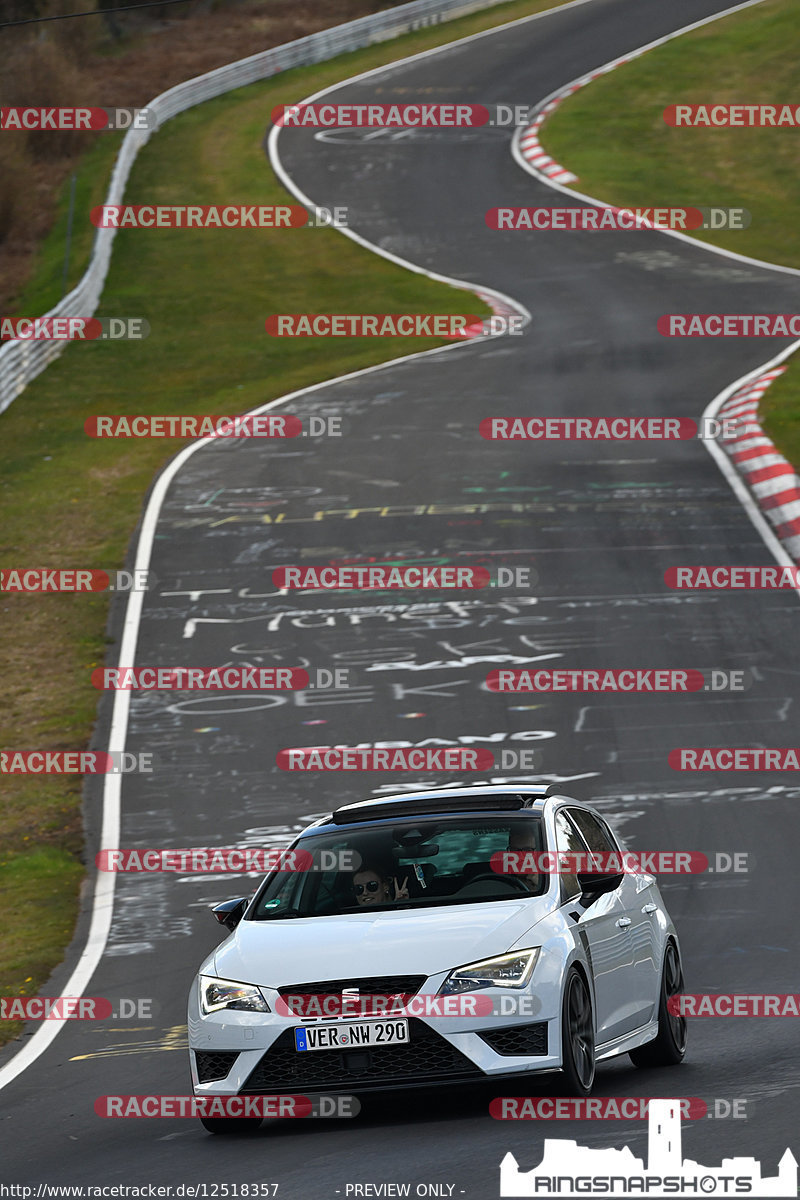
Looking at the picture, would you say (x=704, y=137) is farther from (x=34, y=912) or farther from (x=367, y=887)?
(x=367, y=887)

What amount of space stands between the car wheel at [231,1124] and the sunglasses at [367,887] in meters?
1.18

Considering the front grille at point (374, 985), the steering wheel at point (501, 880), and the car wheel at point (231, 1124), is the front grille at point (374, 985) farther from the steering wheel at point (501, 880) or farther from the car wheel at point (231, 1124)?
the steering wheel at point (501, 880)

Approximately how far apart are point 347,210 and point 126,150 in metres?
7.25

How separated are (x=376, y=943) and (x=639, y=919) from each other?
1839mm

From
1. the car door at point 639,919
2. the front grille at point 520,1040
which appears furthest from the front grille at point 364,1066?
the car door at point 639,919

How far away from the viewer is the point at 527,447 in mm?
28078

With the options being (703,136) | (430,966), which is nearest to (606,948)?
(430,966)

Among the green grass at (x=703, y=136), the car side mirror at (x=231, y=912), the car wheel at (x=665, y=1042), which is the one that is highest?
the car side mirror at (x=231, y=912)

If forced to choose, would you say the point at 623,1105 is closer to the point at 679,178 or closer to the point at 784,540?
the point at 784,540

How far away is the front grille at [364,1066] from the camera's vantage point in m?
7.98

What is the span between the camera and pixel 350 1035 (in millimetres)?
8023

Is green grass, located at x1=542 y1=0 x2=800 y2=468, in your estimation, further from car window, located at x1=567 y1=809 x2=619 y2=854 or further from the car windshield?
the car windshield

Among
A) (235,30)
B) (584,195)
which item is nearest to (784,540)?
(584,195)

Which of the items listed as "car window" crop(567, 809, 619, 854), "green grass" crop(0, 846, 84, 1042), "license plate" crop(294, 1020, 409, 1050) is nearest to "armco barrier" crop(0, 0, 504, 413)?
"green grass" crop(0, 846, 84, 1042)
